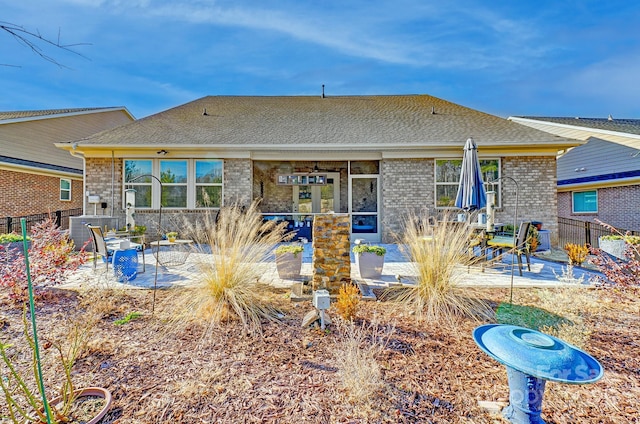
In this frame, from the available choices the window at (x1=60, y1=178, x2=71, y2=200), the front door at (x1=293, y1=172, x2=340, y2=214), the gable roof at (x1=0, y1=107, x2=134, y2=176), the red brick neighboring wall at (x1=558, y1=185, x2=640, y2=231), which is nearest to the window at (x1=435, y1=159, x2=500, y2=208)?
the front door at (x1=293, y1=172, x2=340, y2=214)

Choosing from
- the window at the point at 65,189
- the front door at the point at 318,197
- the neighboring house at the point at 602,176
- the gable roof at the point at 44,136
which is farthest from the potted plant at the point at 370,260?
the window at the point at 65,189

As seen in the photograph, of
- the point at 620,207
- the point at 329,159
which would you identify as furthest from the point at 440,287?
the point at 620,207

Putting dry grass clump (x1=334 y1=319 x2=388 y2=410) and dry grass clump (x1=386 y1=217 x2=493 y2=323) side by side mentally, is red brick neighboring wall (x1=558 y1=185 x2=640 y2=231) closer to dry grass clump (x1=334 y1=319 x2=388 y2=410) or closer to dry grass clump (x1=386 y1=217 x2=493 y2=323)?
dry grass clump (x1=386 y1=217 x2=493 y2=323)

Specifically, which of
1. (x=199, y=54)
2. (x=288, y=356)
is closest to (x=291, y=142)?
(x=199, y=54)

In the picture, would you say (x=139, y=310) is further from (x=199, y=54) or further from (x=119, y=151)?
(x=199, y=54)

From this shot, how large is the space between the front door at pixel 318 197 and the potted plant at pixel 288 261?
704 centimetres

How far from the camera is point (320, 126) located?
35.2 ft

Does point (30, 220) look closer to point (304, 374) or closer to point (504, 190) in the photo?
point (304, 374)

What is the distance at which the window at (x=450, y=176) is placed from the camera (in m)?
9.41

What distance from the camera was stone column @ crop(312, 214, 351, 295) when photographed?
4160 millimetres

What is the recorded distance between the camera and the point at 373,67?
13.8 meters

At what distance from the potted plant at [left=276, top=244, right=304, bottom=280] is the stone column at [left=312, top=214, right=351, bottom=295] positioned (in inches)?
38.6

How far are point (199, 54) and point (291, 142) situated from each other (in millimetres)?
4514

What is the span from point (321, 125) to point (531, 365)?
10.1m
